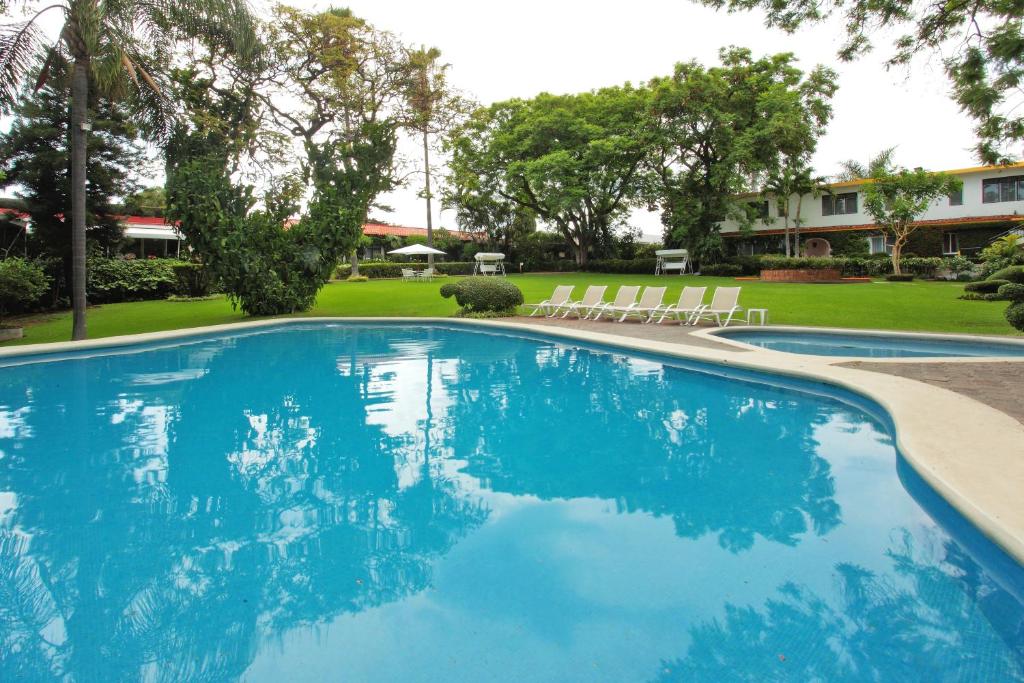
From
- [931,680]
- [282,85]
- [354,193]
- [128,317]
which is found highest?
[282,85]

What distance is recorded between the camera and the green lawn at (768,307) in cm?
1401

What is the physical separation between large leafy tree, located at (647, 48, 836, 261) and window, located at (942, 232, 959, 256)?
8.14 meters

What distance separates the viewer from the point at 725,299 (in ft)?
45.1

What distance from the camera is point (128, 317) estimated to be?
17.9 metres

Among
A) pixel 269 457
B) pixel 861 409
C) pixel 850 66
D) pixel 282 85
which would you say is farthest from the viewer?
pixel 282 85

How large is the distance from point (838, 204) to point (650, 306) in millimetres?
27640

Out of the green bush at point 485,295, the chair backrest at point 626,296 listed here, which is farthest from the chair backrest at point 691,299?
the green bush at point 485,295

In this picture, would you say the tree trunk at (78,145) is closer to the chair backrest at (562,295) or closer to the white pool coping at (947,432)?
the chair backrest at (562,295)

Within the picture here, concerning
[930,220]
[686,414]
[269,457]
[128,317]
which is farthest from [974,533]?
[930,220]

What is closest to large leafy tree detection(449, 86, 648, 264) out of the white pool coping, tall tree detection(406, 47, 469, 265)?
tall tree detection(406, 47, 469, 265)

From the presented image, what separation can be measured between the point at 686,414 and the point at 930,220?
108ft

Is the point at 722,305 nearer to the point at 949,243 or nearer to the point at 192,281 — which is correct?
the point at 192,281

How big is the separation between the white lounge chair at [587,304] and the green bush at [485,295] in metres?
1.25

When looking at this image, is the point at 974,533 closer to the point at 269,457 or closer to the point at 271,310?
the point at 269,457
